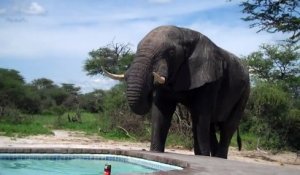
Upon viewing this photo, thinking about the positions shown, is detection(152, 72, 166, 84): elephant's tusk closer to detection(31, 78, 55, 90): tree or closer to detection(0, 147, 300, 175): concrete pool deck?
detection(0, 147, 300, 175): concrete pool deck

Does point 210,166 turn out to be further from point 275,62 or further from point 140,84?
point 275,62

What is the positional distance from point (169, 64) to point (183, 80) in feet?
1.95

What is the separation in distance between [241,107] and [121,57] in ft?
84.7

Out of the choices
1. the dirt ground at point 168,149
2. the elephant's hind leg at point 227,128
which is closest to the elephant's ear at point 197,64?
the elephant's hind leg at point 227,128

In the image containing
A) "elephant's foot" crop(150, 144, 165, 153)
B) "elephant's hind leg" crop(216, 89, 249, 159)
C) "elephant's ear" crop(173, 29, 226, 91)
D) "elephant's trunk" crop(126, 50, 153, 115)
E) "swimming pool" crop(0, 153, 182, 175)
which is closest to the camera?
"elephant's trunk" crop(126, 50, 153, 115)

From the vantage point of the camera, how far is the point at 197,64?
1066 cm

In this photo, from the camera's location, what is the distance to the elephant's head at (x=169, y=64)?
932 cm

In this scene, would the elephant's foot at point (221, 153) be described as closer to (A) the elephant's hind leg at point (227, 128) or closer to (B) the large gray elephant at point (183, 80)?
(A) the elephant's hind leg at point (227, 128)

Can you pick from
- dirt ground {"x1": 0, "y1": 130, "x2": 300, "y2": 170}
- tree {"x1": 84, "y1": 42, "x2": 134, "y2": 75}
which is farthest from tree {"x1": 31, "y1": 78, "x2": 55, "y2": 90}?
dirt ground {"x1": 0, "y1": 130, "x2": 300, "y2": 170}

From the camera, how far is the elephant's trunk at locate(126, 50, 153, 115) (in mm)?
9227

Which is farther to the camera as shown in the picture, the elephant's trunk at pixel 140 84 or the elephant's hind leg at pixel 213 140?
the elephant's hind leg at pixel 213 140

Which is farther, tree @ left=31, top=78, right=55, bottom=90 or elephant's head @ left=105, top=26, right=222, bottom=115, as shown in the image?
tree @ left=31, top=78, right=55, bottom=90

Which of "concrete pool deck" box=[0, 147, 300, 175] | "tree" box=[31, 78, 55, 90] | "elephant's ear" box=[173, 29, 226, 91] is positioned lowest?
"concrete pool deck" box=[0, 147, 300, 175]

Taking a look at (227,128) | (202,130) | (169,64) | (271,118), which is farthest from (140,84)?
(271,118)
